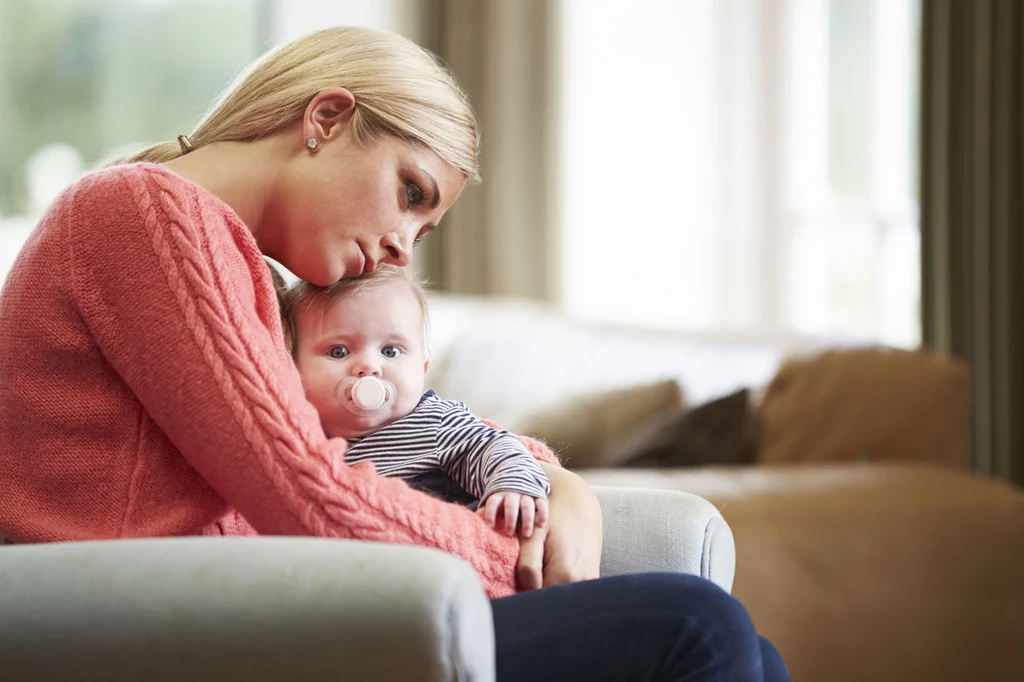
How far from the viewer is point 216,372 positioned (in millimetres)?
968

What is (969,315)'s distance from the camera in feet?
10.0

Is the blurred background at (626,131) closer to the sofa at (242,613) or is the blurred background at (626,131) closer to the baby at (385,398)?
the baby at (385,398)

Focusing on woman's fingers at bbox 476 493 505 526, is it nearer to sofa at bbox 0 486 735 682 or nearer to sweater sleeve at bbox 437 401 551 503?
sweater sleeve at bbox 437 401 551 503

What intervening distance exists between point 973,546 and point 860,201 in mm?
1752

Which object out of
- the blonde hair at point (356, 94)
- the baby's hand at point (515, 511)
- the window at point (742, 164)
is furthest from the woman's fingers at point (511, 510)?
the window at point (742, 164)

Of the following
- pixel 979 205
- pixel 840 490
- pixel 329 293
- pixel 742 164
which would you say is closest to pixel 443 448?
pixel 329 293

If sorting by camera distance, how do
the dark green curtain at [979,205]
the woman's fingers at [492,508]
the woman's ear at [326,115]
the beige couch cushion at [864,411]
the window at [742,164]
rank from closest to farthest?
1. the woman's fingers at [492,508]
2. the woman's ear at [326,115]
3. the beige couch cushion at [864,411]
4. the dark green curtain at [979,205]
5. the window at [742,164]

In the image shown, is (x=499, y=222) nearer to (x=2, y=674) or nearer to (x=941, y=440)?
(x=941, y=440)

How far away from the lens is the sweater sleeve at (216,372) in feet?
3.16

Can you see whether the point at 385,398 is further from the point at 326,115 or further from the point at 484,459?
the point at 326,115

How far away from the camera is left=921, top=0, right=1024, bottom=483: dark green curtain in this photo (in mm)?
2926

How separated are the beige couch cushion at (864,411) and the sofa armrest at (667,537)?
1179 mm

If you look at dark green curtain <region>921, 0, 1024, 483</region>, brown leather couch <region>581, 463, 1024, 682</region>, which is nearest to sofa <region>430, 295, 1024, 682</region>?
brown leather couch <region>581, 463, 1024, 682</region>

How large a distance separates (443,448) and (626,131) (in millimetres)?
3256
